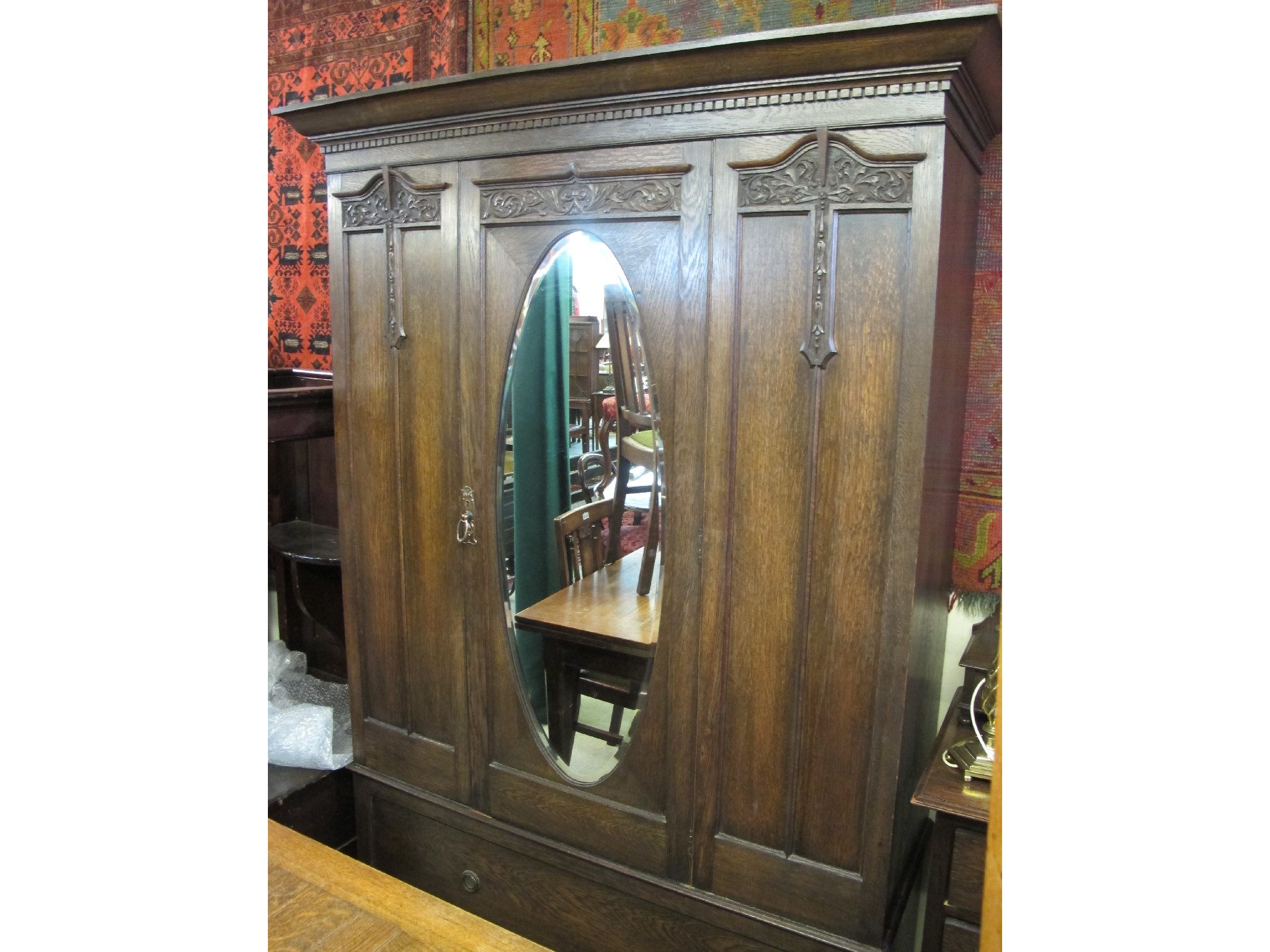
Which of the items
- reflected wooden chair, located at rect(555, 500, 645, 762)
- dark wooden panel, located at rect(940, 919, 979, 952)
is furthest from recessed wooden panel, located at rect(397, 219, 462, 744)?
dark wooden panel, located at rect(940, 919, 979, 952)

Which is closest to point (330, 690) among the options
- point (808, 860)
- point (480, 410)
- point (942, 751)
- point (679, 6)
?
point (480, 410)

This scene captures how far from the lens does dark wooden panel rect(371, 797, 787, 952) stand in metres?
1.43

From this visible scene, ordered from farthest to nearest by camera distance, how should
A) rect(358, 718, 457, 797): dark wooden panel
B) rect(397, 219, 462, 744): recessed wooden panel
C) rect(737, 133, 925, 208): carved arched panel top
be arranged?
rect(358, 718, 457, 797): dark wooden panel → rect(397, 219, 462, 744): recessed wooden panel → rect(737, 133, 925, 208): carved arched panel top

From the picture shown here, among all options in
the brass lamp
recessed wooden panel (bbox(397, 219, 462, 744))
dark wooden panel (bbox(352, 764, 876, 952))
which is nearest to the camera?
the brass lamp

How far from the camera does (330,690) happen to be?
2.32m

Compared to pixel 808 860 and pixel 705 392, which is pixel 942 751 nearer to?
pixel 808 860

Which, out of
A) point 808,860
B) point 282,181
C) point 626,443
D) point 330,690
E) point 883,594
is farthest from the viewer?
point 282,181

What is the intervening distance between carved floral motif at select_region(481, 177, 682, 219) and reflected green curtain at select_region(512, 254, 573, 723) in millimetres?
104

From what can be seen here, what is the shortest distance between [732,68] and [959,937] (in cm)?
132

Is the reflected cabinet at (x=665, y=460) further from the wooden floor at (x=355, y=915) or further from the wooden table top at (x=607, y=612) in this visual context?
the wooden floor at (x=355, y=915)

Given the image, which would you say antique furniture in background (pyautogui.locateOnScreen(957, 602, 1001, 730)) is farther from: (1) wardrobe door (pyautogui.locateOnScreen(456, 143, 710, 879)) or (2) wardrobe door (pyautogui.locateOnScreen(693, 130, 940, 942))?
(1) wardrobe door (pyautogui.locateOnScreen(456, 143, 710, 879))

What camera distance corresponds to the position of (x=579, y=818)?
1.51 m

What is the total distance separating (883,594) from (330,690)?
174 centimetres
